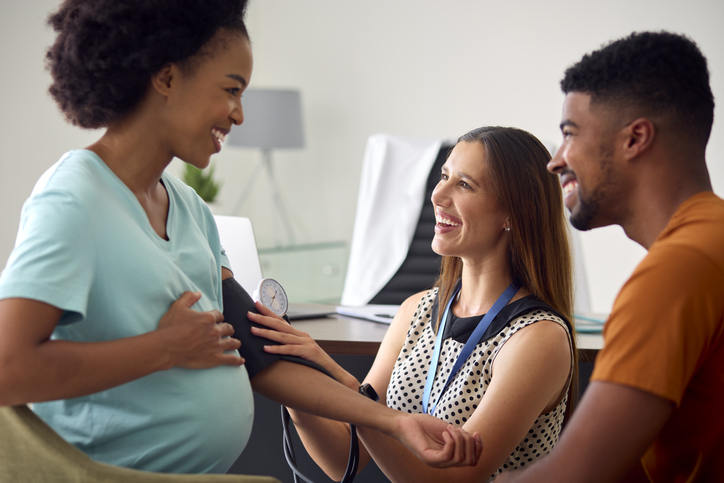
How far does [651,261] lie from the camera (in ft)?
2.94

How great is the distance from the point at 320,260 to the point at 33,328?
323cm

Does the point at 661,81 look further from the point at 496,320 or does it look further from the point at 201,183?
the point at 201,183

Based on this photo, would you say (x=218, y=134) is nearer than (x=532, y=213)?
Yes

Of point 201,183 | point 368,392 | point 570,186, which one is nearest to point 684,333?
point 570,186

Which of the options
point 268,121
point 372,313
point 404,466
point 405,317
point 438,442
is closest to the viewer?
point 438,442

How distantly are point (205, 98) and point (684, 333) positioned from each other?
32.1 inches

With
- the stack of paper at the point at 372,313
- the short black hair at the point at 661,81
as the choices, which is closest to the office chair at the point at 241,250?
the stack of paper at the point at 372,313

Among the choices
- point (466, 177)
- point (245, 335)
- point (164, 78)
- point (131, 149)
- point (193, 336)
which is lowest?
point (245, 335)

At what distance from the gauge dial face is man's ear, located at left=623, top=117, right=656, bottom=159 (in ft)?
3.34

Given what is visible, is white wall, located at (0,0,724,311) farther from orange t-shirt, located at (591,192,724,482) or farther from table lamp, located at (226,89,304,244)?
orange t-shirt, located at (591,192,724,482)

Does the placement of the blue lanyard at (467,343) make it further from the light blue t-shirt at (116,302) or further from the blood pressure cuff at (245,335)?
the light blue t-shirt at (116,302)

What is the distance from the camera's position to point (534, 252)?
5.05 feet

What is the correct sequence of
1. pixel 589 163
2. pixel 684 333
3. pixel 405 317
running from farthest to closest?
pixel 405 317 → pixel 589 163 → pixel 684 333

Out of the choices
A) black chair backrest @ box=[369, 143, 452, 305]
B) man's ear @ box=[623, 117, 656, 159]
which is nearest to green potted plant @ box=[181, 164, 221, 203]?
black chair backrest @ box=[369, 143, 452, 305]
